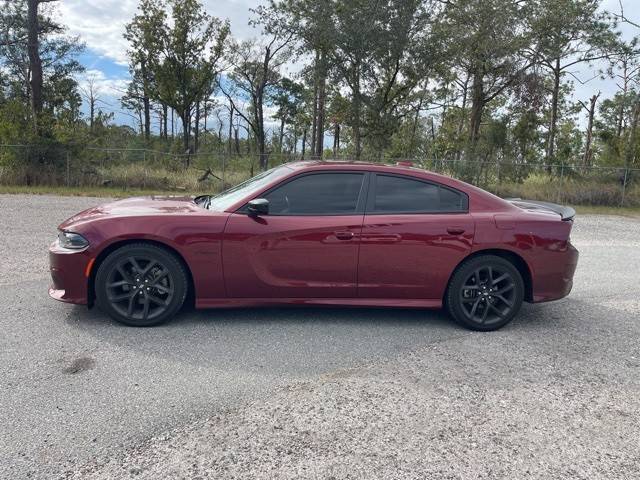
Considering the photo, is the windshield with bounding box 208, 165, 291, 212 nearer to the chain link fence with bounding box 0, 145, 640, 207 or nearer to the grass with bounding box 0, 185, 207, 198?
the grass with bounding box 0, 185, 207, 198

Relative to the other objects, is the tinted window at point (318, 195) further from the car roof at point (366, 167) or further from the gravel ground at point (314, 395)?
the gravel ground at point (314, 395)

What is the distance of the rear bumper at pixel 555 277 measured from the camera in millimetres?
4543

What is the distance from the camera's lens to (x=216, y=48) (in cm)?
3544

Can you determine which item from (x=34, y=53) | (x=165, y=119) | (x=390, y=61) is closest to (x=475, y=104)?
(x=390, y=61)

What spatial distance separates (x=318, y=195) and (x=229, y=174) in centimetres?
1566

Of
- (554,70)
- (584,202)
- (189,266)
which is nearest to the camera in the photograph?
(189,266)

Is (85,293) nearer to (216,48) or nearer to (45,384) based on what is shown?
(45,384)

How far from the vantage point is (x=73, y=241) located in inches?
160

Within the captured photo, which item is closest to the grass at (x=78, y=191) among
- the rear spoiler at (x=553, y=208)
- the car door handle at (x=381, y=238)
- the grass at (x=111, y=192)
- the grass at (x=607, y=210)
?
the grass at (x=111, y=192)

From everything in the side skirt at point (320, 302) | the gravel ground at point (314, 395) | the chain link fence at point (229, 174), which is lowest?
the gravel ground at point (314, 395)

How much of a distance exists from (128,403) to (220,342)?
3.47 feet

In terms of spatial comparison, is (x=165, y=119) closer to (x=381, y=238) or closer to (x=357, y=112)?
(x=357, y=112)

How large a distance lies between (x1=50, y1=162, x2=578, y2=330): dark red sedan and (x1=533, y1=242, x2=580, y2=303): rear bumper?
0.01 meters

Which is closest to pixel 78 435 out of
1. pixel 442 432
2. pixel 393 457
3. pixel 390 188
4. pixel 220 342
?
pixel 220 342
